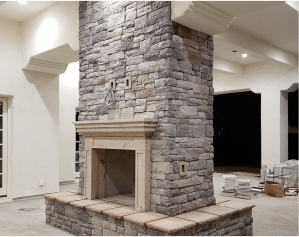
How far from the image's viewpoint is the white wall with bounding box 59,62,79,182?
8633 mm

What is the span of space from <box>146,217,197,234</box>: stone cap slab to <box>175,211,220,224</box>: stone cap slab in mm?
100

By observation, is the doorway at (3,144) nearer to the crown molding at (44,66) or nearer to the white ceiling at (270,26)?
the crown molding at (44,66)

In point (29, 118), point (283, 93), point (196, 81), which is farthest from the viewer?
point (283, 93)

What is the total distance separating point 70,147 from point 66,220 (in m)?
4.46

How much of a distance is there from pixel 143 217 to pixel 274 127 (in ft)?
23.6

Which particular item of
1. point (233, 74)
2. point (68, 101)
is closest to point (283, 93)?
Result: point (233, 74)

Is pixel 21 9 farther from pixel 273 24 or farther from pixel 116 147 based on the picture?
pixel 273 24

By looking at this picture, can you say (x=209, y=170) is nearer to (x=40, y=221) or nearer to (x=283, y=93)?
(x=40, y=221)

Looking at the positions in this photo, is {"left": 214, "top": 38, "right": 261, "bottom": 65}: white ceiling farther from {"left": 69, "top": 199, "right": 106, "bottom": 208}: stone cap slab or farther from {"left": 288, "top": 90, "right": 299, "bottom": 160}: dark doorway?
{"left": 288, "top": 90, "right": 299, "bottom": 160}: dark doorway

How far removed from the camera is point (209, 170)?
416cm

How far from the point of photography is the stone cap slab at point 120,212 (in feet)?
12.1

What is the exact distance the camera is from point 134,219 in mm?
3475

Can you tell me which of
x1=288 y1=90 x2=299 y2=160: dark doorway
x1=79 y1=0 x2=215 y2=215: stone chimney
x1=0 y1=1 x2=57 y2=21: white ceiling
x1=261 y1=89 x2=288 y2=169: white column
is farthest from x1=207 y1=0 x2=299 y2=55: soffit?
x1=288 y1=90 x2=299 y2=160: dark doorway

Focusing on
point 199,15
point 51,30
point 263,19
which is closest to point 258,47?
point 263,19
